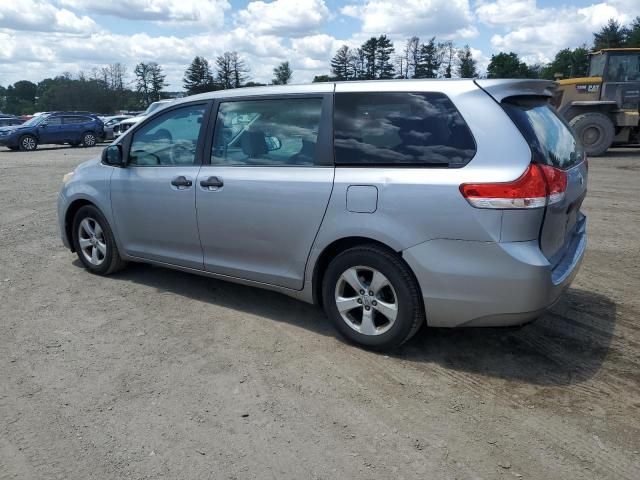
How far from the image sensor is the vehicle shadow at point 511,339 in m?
3.64

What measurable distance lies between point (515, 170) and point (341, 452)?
6.02 ft

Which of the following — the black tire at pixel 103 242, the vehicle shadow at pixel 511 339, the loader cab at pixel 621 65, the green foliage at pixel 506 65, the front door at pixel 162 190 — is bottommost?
the vehicle shadow at pixel 511 339

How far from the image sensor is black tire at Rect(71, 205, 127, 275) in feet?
17.8

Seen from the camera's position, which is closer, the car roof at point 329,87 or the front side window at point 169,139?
the car roof at point 329,87

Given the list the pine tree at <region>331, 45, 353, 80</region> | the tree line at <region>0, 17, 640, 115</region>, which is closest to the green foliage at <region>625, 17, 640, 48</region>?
the tree line at <region>0, 17, 640, 115</region>

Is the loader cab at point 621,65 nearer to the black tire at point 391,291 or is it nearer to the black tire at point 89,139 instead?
the black tire at point 391,291

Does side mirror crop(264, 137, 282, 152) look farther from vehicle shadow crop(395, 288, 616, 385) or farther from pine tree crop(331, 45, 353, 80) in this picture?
pine tree crop(331, 45, 353, 80)

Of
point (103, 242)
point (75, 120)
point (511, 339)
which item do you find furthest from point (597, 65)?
point (75, 120)

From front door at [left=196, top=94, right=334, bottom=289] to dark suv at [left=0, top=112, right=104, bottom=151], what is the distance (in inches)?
957

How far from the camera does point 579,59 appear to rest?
73.1 metres

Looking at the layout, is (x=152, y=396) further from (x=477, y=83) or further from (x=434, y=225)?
(x=477, y=83)

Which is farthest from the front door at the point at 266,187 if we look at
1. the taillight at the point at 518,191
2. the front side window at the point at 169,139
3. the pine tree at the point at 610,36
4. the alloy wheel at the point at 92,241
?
the pine tree at the point at 610,36

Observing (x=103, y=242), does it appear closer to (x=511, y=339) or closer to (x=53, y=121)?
(x=511, y=339)

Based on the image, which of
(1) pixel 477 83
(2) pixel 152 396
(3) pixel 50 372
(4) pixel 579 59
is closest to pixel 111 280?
(3) pixel 50 372
